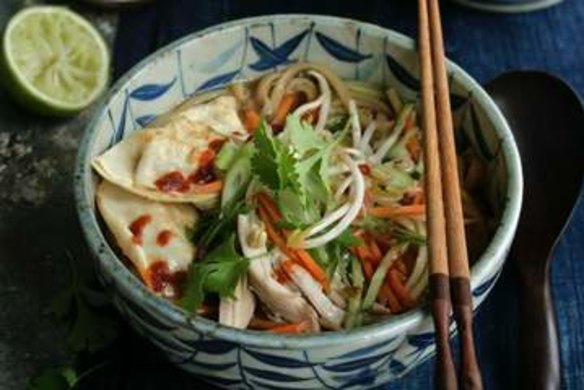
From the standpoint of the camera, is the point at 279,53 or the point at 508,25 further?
the point at 508,25

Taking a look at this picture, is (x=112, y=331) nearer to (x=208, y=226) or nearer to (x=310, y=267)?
(x=208, y=226)

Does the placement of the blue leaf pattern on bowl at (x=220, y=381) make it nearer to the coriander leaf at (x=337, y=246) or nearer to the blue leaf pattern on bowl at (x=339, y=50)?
the coriander leaf at (x=337, y=246)

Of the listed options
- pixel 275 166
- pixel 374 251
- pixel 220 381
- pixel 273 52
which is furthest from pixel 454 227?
pixel 273 52

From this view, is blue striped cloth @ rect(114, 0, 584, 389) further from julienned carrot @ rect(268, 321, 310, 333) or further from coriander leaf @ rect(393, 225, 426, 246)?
julienned carrot @ rect(268, 321, 310, 333)

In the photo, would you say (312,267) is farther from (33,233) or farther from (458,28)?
(458,28)

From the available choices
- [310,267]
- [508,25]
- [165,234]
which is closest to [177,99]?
[165,234]

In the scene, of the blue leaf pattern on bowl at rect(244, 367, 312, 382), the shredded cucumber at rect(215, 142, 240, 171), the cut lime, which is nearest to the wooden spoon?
the blue leaf pattern on bowl at rect(244, 367, 312, 382)
